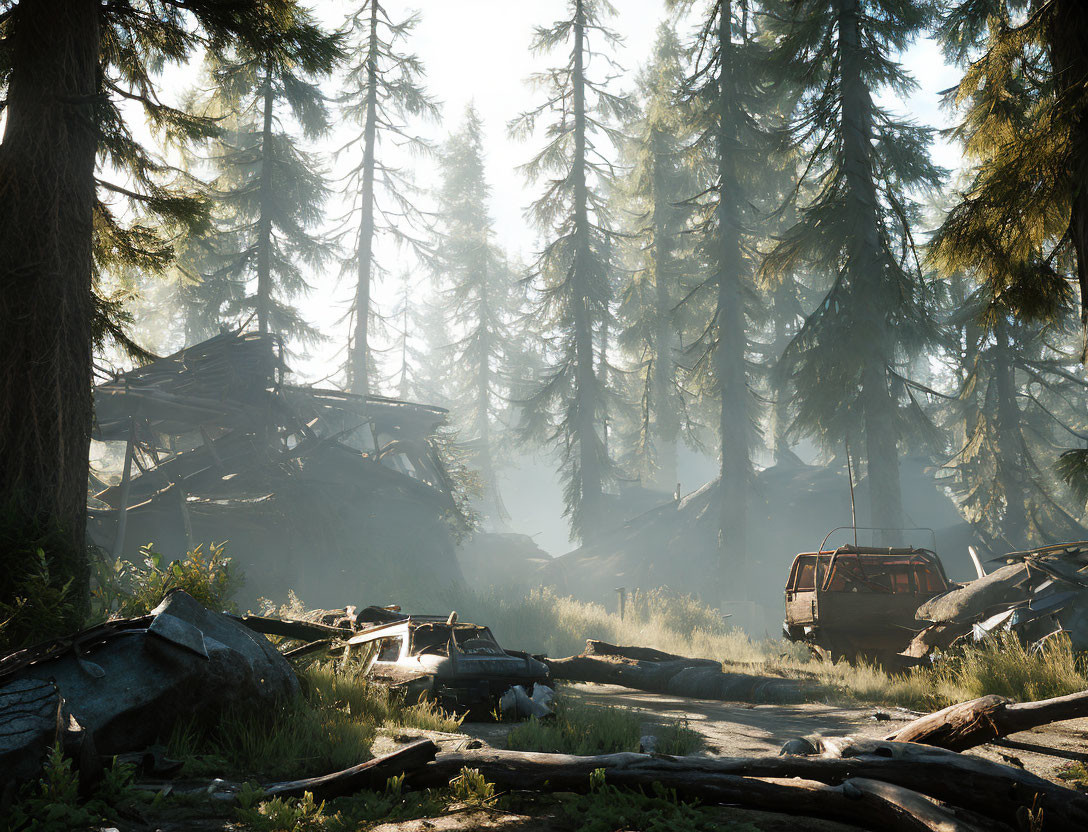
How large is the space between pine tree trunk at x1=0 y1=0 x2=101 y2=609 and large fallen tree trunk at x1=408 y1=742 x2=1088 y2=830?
5850 mm

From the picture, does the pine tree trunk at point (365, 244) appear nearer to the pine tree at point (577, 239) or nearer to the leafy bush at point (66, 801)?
the pine tree at point (577, 239)

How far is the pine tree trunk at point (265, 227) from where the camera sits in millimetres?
29016

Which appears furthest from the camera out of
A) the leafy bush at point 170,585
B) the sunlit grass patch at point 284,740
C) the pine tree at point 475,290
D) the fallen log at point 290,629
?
the pine tree at point 475,290

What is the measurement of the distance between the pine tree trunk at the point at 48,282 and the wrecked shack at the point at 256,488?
30.5ft

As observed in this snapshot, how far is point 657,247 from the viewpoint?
33.9 metres

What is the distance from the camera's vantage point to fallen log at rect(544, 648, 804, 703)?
36.4 ft

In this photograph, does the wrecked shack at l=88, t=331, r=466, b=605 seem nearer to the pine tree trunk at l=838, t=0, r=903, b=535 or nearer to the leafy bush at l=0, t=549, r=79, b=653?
the leafy bush at l=0, t=549, r=79, b=653

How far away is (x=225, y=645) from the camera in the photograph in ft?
20.1

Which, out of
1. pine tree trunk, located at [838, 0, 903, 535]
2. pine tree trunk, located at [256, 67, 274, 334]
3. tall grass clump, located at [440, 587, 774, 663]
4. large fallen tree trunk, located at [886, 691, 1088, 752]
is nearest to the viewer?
large fallen tree trunk, located at [886, 691, 1088, 752]

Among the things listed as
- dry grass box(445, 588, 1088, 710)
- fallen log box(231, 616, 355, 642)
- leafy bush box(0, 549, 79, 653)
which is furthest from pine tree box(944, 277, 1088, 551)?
leafy bush box(0, 549, 79, 653)

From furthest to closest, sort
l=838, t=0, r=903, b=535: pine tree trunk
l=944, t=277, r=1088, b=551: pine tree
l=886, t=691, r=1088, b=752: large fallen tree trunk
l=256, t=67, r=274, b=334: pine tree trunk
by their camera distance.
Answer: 1. l=256, t=67, r=274, b=334: pine tree trunk
2. l=944, t=277, r=1088, b=551: pine tree
3. l=838, t=0, r=903, b=535: pine tree trunk
4. l=886, t=691, r=1088, b=752: large fallen tree trunk

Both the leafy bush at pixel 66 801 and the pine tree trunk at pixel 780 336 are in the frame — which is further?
the pine tree trunk at pixel 780 336

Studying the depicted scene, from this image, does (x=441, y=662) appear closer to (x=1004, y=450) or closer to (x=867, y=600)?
(x=867, y=600)

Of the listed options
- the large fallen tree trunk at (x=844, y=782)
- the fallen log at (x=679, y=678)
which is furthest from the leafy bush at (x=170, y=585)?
the fallen log at (x=679, y=678)
